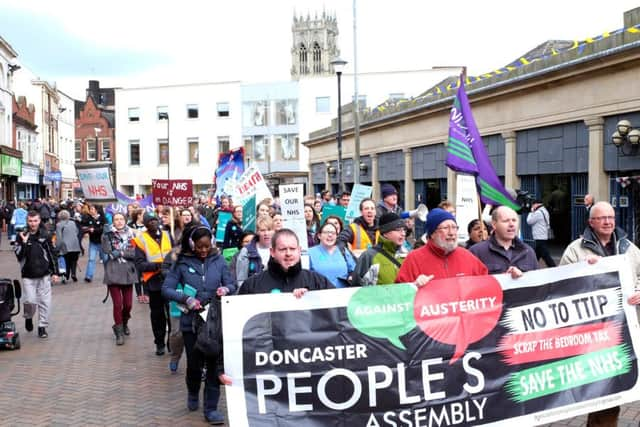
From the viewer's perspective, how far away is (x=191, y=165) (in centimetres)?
5947

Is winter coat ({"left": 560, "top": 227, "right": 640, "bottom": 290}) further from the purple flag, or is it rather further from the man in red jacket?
the purple flag

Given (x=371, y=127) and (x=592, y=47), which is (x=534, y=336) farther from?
(x=371, y=127)

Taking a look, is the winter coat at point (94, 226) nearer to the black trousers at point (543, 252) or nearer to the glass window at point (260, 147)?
the black trousers at point (543, 252)

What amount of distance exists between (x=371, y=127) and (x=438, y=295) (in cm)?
2595

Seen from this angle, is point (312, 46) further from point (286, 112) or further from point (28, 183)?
point (28, 183)

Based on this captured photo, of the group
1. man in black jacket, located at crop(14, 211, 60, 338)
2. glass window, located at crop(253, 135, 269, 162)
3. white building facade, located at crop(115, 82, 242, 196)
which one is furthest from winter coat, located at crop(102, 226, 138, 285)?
glass window, located at crop(253, 135, 269, 162)

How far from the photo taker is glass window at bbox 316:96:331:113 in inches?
2196

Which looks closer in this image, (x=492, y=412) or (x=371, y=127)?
(x=492, y=412)

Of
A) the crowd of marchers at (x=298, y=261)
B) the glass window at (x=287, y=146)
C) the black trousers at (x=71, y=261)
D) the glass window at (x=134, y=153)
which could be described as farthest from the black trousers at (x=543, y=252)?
→ the glass window at (x=134, y=153)

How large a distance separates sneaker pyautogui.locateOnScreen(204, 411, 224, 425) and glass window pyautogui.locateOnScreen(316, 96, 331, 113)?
1981 inches

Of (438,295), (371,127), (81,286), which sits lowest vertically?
(81,286)

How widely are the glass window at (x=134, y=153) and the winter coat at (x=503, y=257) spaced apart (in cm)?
5853

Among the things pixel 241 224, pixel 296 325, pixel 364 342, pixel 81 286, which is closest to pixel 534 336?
pixel 364 342

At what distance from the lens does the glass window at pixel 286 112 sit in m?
56.8
